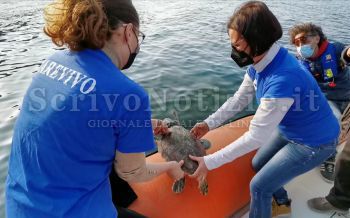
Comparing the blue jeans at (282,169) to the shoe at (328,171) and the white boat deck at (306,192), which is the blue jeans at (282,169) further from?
the shoe at (328,171)

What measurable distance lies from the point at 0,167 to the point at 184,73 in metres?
4.49

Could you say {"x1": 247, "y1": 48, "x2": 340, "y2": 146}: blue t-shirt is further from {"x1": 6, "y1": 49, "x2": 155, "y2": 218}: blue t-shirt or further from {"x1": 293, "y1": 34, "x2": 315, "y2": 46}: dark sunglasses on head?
{"x1": 293, "y1": 34, "x2": 315, "y2": 46}: dark sunglasses on head

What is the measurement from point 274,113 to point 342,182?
111 centimetres

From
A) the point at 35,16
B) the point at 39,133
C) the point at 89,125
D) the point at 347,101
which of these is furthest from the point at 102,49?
the point at 35,16

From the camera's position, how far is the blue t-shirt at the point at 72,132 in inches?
59.9

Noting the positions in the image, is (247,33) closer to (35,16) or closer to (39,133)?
(39,133)

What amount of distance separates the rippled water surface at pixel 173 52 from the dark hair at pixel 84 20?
1.37m

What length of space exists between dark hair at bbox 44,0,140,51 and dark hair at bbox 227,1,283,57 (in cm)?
101

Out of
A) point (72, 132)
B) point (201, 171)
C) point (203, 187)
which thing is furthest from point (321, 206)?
point (72, 132)

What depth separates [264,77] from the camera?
258 centimetres

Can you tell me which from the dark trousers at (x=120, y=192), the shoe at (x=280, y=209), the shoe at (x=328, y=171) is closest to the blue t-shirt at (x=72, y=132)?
the dark trousers at (x=120, y=192)

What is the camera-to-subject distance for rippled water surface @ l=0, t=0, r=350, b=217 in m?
6.18

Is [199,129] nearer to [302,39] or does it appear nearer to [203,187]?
[203,187]

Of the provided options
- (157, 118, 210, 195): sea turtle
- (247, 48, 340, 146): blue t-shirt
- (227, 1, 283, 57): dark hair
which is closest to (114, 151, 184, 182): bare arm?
(157, 118, 210, 195): sea turtle
